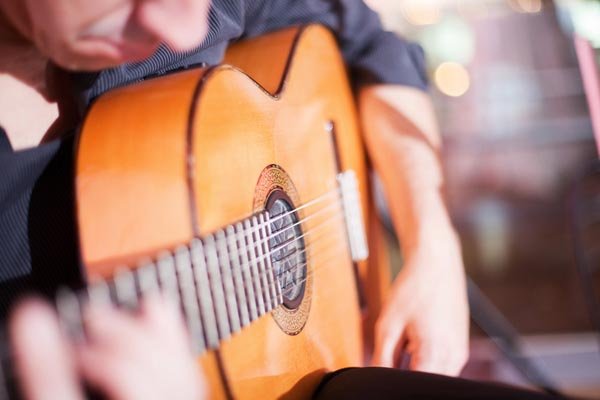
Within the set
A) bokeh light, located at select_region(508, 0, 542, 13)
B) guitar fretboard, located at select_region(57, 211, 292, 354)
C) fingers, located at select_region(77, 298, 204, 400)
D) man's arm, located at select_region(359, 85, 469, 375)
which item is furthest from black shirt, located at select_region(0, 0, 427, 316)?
bokeh light, located at select_region(508, 0, 542, 13)

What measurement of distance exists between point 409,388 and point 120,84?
Result: 54 cm

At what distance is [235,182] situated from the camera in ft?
2.42

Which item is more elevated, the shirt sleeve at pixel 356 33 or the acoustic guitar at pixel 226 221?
the shirt sleeve at pixel 356 33

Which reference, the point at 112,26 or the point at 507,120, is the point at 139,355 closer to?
the point at 112,26

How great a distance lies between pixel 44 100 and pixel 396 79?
702 mm

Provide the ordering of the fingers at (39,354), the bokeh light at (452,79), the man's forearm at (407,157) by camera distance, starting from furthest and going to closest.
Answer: the bokeh light at (452,79) < the man's forearm at (407,157) < the fingers at (39,354)

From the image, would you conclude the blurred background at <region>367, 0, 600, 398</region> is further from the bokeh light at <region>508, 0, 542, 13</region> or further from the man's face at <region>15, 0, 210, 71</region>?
the man's face at <region>15, 0, 210, 71</region>

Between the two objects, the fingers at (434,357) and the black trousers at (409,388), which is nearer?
the black trousers at (409,388)

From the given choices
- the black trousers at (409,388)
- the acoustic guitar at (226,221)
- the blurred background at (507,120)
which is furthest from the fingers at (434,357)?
the blurred background at (507,120)

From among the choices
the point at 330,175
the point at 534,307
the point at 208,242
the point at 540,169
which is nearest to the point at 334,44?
the point at 330,175

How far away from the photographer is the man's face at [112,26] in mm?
587

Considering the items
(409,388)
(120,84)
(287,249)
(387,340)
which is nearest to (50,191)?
(120,84)

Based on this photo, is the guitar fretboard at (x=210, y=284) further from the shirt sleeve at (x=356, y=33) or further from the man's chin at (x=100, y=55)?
the shirt sleeve at (x=356, y=33)

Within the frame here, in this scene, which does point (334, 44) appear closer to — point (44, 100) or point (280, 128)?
point (280, 128)
